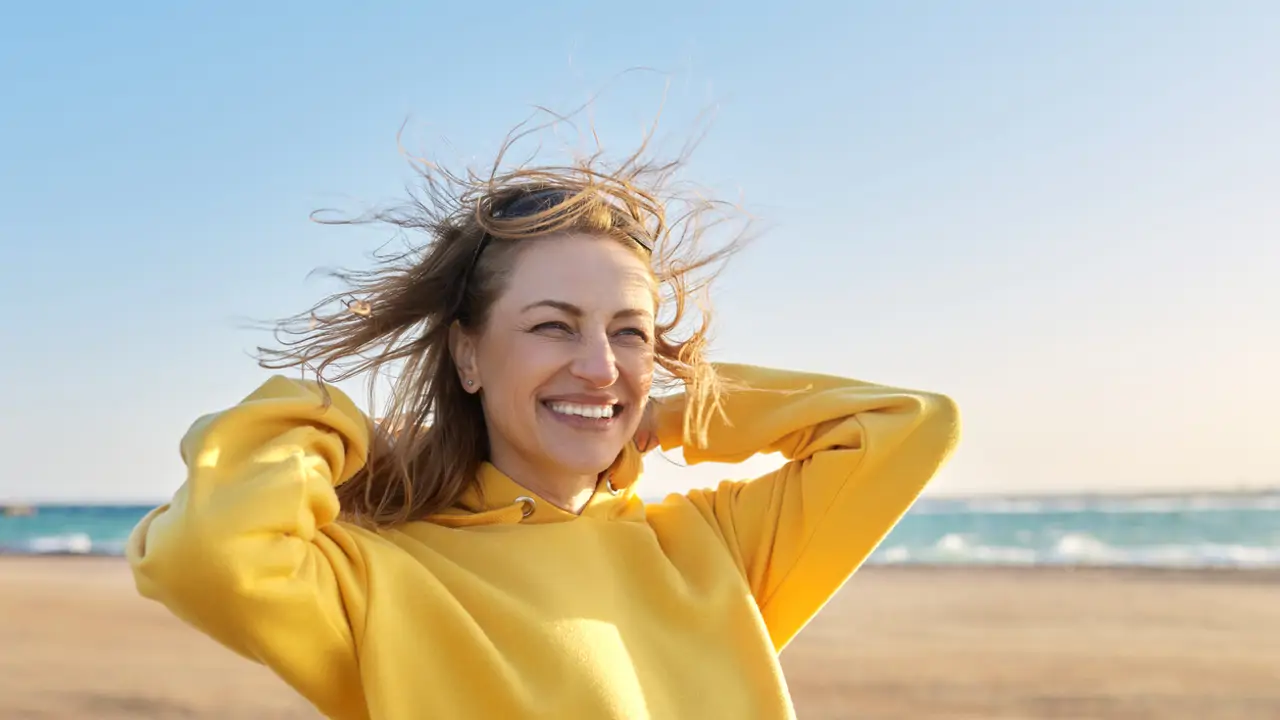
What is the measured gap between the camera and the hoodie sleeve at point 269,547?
155 cm

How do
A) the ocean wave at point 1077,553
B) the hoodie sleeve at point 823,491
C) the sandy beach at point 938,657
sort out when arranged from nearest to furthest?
the hoodie sleeve at point 823,491 < the sandy beach at point 938,657 < the ocean wave at point 1077,553

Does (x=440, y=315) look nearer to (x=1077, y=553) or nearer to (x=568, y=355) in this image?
(x=568, y=355)

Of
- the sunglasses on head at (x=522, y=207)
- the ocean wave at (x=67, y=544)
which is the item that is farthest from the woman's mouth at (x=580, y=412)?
the ocean wave at (x=67, y=544)

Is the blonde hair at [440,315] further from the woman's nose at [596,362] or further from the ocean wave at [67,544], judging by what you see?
the ocean wave at [67,544]

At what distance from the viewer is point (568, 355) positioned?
203 cm

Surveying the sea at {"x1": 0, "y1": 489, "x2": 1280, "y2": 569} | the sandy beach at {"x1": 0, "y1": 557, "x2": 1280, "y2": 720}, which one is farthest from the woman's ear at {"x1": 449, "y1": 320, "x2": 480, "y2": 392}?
the sea at {"x1": 0, "y1": 489, "x2": 1280, "y2": 569}

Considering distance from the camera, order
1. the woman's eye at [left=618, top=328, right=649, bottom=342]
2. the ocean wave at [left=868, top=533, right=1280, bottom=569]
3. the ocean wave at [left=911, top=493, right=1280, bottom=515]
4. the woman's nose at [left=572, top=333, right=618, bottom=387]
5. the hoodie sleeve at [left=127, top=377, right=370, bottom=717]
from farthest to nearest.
Result: the ocean wave at [left=911, top=493, right=1280, bottom=515] < the ocean wave at [left=868, top=533, right=1280, bottom=569] < the woman's eye at [left=618, top=328, right=649, bottom=342] < the woman's nose at [left=572, top=333, right=618, bottom=387] < the hoodie sleeve at [left=127, top=377, right=370, bottom=717]

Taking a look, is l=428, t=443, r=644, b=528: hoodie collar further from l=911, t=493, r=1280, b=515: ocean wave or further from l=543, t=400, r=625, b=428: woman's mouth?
l=911, t=493, r=1280, b=515: ocean wave

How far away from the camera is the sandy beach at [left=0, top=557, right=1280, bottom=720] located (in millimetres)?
5711

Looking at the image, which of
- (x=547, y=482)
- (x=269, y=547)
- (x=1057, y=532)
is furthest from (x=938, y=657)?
(x=1057, y=532)

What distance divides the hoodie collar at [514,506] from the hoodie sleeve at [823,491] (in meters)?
0.20

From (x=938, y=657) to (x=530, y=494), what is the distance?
538 centimetres

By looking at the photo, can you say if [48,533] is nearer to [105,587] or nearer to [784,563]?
[105,587]

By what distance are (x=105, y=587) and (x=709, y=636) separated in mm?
11154
